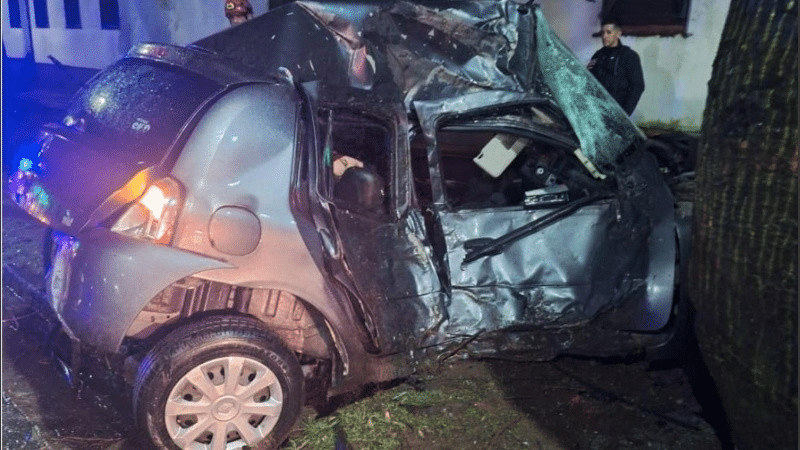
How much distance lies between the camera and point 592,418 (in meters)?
3.42

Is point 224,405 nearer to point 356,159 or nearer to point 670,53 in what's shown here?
point 356,159

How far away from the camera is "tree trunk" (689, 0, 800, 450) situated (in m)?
1.86

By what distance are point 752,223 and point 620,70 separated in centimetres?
426

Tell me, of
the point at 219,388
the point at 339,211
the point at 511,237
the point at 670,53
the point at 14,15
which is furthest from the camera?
the point at 14,15

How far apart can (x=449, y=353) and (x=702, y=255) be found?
1521mm

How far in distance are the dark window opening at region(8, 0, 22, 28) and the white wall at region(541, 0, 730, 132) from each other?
15601 mm

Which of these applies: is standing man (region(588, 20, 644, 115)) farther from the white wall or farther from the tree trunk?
the tree trunk

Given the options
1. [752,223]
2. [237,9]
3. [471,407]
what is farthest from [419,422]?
[237,9]

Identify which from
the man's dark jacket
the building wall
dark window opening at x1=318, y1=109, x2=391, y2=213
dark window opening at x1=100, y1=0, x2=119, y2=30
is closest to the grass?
dark window opening at x1=318, y1=109, x2=391, y2=213

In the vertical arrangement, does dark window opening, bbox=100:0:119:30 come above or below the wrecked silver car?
above

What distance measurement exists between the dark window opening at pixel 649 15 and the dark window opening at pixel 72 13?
13.1 m

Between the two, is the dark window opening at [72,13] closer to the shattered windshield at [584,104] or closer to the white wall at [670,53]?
the white wall at [670,53]

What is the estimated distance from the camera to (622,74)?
19.5 ft

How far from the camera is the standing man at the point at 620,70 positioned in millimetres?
5918
